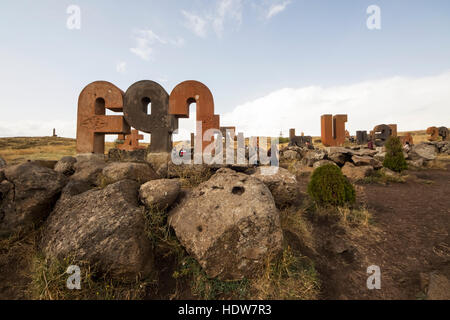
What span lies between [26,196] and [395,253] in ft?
20.2

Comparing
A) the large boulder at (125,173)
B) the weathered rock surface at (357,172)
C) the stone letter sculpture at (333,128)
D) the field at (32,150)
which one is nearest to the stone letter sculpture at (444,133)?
the field at (32,150)

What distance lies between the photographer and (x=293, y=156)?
587 inches

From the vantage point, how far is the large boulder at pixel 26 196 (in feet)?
9.52

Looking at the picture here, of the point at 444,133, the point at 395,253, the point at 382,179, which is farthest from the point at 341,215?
the point at 444,133

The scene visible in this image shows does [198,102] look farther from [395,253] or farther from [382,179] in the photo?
[382,179]

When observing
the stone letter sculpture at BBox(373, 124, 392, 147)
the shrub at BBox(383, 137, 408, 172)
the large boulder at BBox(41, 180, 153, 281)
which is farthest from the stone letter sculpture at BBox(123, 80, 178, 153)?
the stone letter sculpture at BBox(373, 124, 392, 147)

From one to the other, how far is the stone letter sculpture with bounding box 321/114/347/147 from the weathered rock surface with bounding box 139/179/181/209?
1229 cm

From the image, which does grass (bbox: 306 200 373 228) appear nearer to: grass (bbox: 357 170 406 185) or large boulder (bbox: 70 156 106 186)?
grass (bbox: 357 170 406 185)

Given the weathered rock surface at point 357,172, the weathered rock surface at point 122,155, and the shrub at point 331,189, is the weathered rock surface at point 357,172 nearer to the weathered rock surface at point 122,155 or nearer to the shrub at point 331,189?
the shrub at point 331,189

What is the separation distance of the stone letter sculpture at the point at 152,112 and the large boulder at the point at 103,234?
116 inches

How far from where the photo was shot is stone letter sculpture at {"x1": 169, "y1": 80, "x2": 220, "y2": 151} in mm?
5574

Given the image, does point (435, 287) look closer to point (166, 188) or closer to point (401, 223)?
point (401, 223)

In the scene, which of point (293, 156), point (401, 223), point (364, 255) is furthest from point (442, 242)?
point (293, 156)
